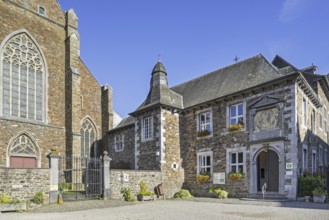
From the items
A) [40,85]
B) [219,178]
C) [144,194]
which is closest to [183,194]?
[219,178]

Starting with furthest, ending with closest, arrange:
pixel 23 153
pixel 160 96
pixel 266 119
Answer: pixel 160 96 < pixel 23 153 < pixel 266 119

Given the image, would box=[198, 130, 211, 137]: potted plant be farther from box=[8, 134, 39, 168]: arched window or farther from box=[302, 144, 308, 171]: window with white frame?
box=[8, 134, 39, 168]: arched window

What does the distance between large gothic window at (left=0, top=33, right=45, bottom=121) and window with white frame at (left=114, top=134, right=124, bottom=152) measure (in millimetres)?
6235

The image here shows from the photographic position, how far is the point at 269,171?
1823cm

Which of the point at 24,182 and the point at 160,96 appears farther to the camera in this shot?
the point at 160,96

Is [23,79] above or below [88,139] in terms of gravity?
above

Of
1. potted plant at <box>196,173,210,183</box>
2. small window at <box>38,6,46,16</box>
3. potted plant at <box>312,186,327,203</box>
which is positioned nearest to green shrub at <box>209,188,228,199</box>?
potted plant at <box>196,173,210,183</box>

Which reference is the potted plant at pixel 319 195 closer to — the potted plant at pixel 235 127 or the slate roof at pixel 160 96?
the potted plant at pixel 235 127

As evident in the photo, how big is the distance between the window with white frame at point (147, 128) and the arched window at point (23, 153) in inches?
279

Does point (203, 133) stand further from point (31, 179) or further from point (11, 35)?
point (11, 35)

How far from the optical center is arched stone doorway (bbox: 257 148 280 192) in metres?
17.8

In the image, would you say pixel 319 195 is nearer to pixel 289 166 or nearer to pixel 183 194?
pixel 289 166

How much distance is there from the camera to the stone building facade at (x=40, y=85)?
21.1 metres

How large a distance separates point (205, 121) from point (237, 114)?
2518 millimetres
